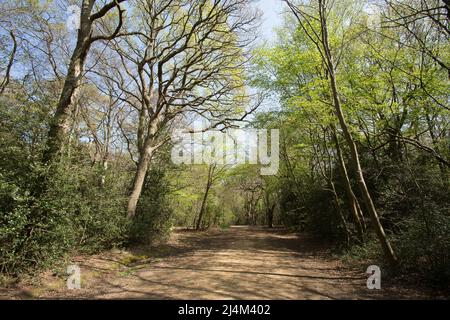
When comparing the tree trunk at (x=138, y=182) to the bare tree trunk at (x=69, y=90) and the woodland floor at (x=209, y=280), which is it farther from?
the bare tree trunk at (x=69, y=90)

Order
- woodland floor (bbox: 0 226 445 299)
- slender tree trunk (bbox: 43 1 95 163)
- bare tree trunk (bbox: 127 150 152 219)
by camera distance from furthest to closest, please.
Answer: bare tree trunk (bbox: 127 150 152 219), slender tree trunk (bbox: 43 1 95 163), woodland floor (bbox: 0 226 445 299)

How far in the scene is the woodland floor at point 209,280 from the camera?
5.91 meters

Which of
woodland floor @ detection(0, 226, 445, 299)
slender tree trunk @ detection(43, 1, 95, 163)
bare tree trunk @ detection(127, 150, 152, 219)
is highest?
slender tree trunk @ detection(43, 1, 95, 163)

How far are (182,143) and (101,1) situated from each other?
27.1 ft

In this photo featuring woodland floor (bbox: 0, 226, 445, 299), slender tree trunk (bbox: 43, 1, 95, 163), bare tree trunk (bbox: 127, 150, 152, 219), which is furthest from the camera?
bare tree trunk (bbox: 127, 150, 152, 219)

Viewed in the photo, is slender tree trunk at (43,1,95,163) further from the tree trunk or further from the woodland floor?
the tree trunk

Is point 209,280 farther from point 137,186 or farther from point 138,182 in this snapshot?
point 138,182

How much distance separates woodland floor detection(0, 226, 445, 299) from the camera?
5.91 m

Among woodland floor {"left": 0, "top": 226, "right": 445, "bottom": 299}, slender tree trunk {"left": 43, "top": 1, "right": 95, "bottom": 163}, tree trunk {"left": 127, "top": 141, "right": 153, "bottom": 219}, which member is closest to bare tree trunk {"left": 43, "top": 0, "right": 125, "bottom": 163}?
slender tree trunk {"left": 43, "top": 1, "right": 95, "bottom": 163}

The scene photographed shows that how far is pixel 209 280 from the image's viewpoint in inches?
277

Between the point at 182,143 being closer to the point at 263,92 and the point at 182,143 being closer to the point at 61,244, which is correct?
the point at 263,92

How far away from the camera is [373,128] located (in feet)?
40.4

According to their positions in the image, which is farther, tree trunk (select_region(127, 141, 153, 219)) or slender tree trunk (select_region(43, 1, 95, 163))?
tree trunk (select_region(127, 141, 153, 219))
